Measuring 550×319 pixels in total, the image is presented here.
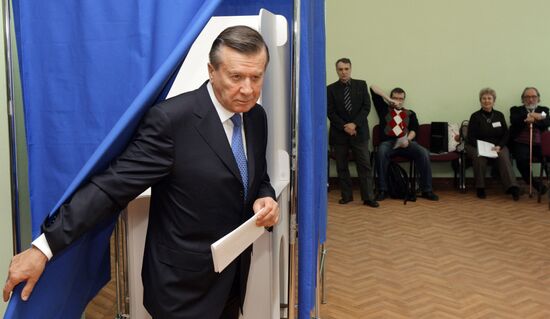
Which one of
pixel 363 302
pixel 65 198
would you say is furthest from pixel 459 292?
pixel 65 198

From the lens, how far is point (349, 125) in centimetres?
666

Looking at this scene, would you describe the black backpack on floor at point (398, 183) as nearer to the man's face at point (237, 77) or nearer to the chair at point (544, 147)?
the chair at point (544, 147)

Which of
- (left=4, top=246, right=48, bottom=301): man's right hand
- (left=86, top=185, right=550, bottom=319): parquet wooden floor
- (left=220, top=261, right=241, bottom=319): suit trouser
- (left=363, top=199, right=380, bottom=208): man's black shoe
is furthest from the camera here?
(left=363, top=199, right=380, bottom=208): man's black shoe

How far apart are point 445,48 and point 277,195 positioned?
239 inches

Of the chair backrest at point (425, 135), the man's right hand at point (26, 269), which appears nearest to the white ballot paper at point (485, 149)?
the chair backrest at point (425, 135)

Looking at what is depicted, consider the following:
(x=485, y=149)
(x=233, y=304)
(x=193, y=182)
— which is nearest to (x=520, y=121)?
(x=485, y=149)

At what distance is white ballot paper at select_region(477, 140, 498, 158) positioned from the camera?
7.02m

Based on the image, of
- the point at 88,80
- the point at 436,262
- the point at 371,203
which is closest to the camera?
the point at 88,80

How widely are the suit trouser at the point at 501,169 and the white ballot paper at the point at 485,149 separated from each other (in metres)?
0.08

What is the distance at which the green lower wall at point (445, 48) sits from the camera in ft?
24.6

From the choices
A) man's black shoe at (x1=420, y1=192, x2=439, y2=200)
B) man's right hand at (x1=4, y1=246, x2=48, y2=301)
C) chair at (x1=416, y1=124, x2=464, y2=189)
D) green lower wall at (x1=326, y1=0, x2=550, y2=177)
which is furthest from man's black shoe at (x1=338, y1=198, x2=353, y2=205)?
man's right hand at (x1=4, y1=246, x2=48, y2=301)

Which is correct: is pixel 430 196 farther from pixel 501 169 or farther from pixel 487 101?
pixel 487 101

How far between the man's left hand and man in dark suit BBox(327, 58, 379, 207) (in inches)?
194

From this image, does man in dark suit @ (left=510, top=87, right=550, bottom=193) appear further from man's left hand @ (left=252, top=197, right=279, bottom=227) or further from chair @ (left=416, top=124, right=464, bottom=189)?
man's left hand @ (left=252, top=197, right=279, bottom=227)
